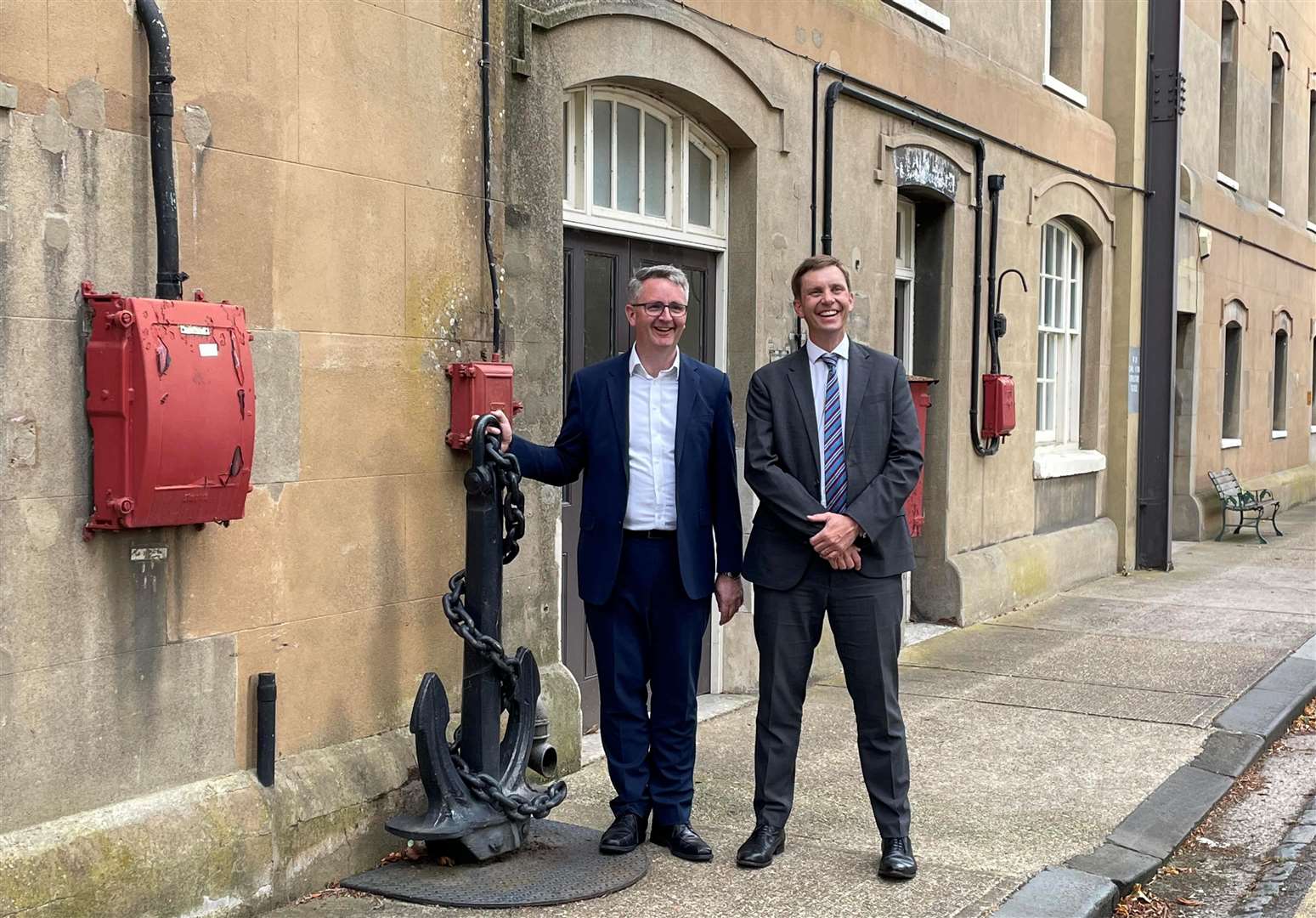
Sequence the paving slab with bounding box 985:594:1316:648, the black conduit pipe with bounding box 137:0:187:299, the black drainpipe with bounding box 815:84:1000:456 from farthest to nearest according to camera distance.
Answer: the paving slab with bounding box 985:594:1316:648
the black drainpipe with bounding box 815:84:1000:456
the black conduit pipe with bounding box 137:0:187:299

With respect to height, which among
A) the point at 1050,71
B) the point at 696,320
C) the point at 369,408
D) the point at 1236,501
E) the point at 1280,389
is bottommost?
the point at 1236,501

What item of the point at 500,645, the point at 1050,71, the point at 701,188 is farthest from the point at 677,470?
the point at 1050,71

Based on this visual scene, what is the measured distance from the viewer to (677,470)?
5.14 metres

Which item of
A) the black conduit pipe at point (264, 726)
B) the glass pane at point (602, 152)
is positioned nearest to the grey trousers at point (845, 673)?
the black conduit pipe at point (264, 726)

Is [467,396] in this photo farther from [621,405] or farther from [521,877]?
[521,877]

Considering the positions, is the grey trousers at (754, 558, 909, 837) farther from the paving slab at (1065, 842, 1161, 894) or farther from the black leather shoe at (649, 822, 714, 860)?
the paving slab at (1065, 842, 1161, 894)

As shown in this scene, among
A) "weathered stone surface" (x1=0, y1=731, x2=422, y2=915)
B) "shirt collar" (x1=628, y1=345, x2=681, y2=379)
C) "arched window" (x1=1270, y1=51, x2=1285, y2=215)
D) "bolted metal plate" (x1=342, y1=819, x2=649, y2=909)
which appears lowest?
"bolted metal plate" (x1=342, y1=819, x2=649, y2=909)

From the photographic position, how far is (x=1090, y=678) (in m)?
8.66

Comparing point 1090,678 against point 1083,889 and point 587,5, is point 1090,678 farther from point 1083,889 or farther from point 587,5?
point 587,5

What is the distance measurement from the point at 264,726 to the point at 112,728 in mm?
570

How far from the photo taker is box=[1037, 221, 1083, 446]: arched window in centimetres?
1274

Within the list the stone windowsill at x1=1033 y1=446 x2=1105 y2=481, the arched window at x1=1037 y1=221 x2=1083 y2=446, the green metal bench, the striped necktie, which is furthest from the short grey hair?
the green metal bench

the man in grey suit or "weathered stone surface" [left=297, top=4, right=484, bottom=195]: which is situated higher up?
"weathered stone surface" [left=297, top=4, right=484, bottom=195]

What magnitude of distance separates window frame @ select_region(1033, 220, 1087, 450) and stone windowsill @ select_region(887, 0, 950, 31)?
2791 mm
